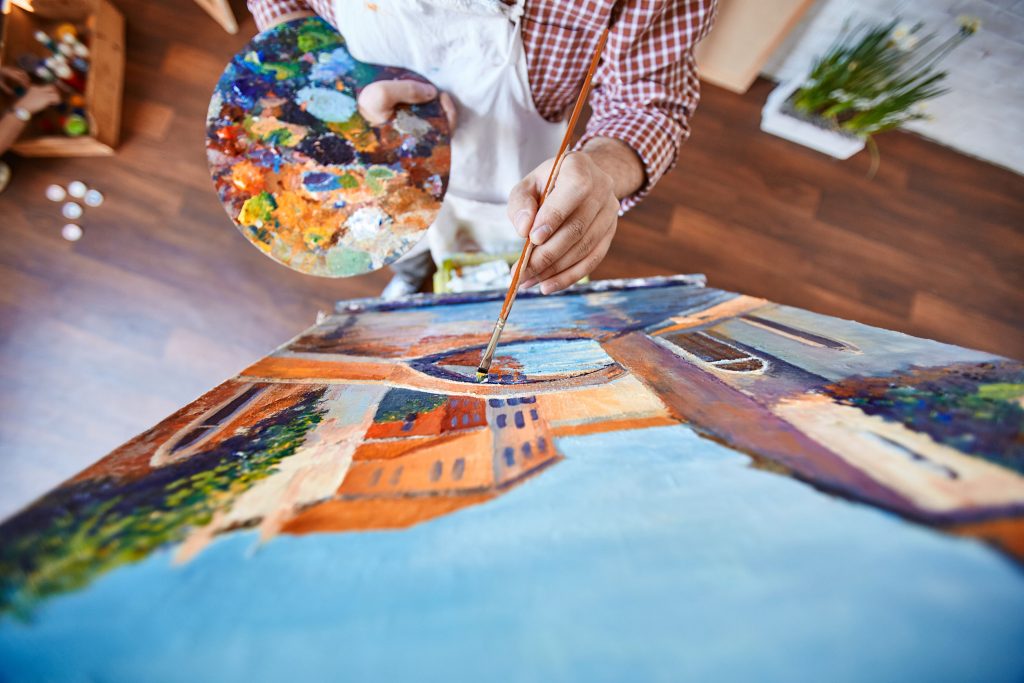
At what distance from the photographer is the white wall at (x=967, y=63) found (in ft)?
5.83

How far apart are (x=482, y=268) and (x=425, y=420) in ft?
2.71

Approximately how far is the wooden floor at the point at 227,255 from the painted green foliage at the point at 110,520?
1.66m

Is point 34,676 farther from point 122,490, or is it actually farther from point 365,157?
point 365,157

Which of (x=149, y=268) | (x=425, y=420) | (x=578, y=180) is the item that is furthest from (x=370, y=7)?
(x=149, y=268)

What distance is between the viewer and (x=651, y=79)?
3.23 feet

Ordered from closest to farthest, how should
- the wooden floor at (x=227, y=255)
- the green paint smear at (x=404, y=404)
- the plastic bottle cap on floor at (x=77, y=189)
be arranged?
the green paint smear at (x=404, y=404)
the wooden floor at (x=227, y=255)
the plastic bottle cap on floor at (x=77, y=189)

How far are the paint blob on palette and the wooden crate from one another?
64.1 inches

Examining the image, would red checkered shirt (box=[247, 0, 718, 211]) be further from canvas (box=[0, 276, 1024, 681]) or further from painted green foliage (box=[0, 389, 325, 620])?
painted green foliage (box=[0, 389, 325, 620])

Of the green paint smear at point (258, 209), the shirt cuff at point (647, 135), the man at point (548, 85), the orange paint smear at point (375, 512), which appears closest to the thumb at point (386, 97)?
the man at point (548, 85)

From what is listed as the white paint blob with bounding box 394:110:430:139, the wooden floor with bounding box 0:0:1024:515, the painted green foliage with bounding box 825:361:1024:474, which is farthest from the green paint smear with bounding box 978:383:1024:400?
the wooden floor with bounding box 0:0:1024:515

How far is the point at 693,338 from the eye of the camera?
794 millimetres

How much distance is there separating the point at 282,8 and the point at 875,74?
227 centimetres

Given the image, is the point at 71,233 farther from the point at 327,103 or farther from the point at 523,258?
the point at 523,258

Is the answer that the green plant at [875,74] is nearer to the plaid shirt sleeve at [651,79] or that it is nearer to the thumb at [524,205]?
the plaid shirt sleeve at [651,79]
